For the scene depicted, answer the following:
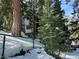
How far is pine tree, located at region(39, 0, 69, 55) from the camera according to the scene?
10008 mm

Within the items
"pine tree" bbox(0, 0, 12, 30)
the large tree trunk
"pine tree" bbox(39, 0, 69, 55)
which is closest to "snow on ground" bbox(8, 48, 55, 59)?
"pine tree" bbox(39, 0, 69, 55)

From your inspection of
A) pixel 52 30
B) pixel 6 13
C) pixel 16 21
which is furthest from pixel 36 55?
pixel 6 13

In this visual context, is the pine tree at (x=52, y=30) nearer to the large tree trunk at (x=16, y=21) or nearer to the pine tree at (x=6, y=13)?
the large tree trunk at (x=16, y=21)

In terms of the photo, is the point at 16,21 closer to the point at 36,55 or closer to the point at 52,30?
the point at 52,30

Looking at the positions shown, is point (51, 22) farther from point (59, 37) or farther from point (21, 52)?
point (21, 52)

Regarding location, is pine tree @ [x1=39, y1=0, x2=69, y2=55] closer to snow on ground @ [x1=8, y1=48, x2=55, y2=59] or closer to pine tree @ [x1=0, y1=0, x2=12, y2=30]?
snow on ground @ [x1=8, y1=48, x2=55, y2=59]

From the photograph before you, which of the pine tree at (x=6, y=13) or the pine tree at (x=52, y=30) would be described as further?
the pine tree at (x=6, y=13)

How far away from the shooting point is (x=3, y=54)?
8227mm

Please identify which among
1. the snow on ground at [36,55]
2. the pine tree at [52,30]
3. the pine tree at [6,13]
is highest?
the pine tree at [6,13]

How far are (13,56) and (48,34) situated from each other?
2.34m

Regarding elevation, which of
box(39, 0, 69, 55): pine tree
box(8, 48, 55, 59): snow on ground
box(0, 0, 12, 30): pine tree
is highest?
box(0, 0, 12, 30): pine tree

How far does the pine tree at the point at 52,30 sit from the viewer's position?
1001cm

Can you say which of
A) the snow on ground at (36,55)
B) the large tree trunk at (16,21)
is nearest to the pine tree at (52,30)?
the snow on ground at (36,55)

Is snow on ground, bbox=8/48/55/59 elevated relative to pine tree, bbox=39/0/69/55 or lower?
lower
